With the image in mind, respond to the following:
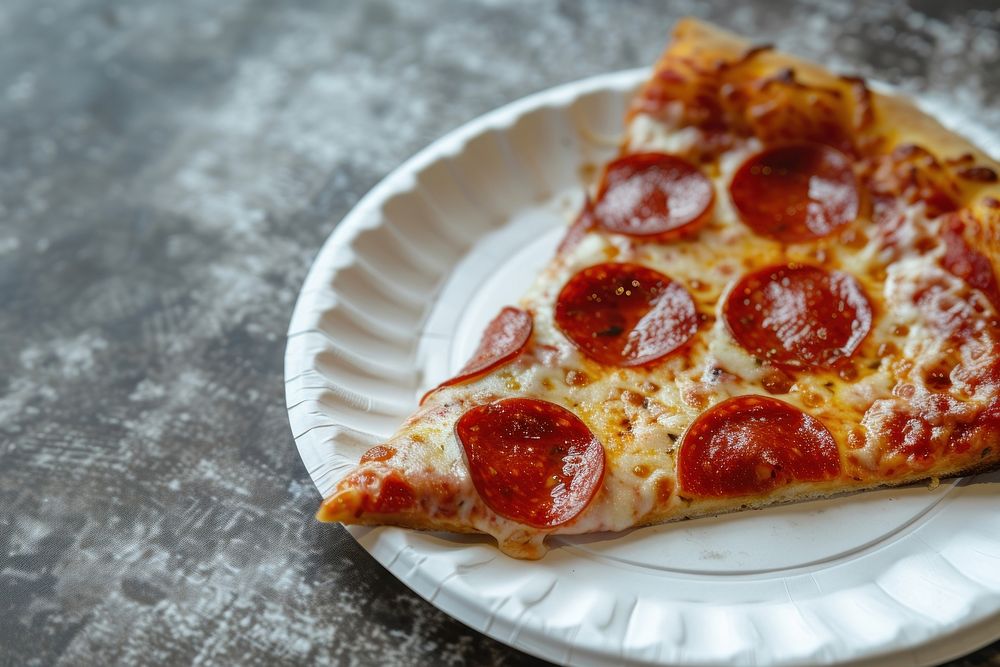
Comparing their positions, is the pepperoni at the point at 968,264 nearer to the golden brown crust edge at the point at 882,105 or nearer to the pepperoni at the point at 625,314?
the golden brown crust edge at the point at 882,105

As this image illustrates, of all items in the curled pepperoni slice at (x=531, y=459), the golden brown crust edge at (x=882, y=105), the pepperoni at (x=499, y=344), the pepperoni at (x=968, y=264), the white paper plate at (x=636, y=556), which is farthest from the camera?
Answer: the golden brown crust edge at (x=882, y=105)

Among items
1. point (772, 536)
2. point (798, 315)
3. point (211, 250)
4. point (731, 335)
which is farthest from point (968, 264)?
point (211, 250)

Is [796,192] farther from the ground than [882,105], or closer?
closer

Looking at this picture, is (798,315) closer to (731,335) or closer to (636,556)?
(731,335)

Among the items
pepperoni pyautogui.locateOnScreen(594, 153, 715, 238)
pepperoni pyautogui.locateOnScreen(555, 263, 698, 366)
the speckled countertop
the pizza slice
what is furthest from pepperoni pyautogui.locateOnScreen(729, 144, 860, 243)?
the speckled countertop

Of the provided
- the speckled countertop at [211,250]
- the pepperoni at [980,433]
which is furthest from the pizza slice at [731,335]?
the speckled countertop at [211,250]

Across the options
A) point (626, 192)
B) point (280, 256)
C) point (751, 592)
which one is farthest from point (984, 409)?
point (280, 256)

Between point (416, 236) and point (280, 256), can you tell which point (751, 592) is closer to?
point (416, 236)
